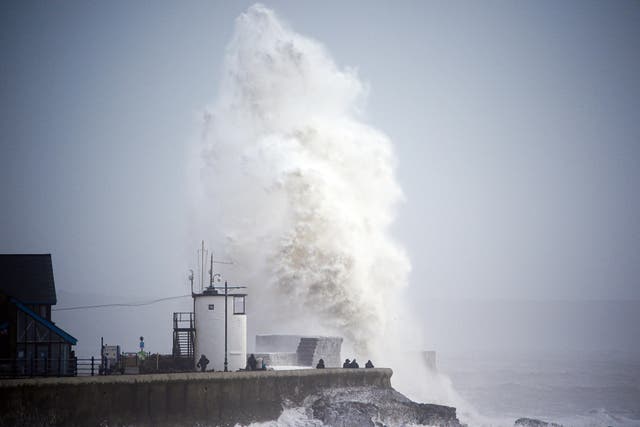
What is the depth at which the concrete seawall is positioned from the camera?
72.3 ft

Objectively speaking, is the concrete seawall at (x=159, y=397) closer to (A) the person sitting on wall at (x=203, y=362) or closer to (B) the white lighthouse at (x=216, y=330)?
(A) the person sitting on wall at (x=203, y=362)

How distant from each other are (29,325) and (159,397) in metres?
4.66

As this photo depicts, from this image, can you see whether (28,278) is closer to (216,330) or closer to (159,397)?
(216,330)

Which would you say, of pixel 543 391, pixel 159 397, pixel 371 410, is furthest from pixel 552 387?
pixel 159 397

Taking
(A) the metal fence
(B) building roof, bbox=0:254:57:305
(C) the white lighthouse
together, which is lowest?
(A) the metal fence

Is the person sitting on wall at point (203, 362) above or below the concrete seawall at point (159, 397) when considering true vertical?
above

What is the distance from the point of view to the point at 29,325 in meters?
26.2

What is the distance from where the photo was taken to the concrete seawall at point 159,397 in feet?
72.3

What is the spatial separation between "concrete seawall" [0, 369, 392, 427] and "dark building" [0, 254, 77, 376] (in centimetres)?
283

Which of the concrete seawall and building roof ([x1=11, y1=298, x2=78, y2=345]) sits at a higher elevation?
building roof ([x1=11, y1=298, x2=78, y2=345])

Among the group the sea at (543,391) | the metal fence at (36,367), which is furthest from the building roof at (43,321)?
the sea at (543,391)

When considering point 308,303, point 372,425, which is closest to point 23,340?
point 372,425

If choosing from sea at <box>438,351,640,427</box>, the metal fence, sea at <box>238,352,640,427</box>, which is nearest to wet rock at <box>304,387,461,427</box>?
sea at <box>238,352,640,427</box>

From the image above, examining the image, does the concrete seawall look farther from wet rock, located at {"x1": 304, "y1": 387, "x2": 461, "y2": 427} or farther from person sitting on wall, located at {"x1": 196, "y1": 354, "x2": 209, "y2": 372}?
person sitting on wall, located at {"x1": 196, "y1": 354, "x2": 209, "y2": 372}
